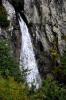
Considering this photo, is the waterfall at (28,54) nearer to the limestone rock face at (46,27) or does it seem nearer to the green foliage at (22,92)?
the limestone rock face at (46,27)

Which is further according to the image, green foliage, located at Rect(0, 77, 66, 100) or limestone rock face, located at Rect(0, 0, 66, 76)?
limestone rock face, located at Rect(0, 0, 66, 76)

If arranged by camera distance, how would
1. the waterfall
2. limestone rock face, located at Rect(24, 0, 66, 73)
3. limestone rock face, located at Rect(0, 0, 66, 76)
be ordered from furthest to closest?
limestone rock face, located at Rect(24, 0, 66, 73) < limestone rock face, located at Rect(0, 0, 66, 76) < the waterfall

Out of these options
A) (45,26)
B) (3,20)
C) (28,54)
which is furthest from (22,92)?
(45,26)

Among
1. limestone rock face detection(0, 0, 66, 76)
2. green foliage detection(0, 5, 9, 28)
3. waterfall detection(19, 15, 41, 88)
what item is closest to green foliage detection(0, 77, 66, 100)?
waterfall detection(19, 15, 41, 88)

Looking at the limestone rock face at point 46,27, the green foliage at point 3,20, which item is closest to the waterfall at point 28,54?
the limestone rock face at point 46,27

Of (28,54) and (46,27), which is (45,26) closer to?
(46,27)

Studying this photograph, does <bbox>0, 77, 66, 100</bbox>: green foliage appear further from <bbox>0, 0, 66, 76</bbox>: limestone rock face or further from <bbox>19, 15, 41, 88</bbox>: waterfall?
<bbox>0, 0, 66, 76</bbox>: limestone rock face

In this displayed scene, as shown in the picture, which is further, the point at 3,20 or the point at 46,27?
the point at 46,27

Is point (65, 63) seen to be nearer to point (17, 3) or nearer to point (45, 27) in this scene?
point (45, 27)

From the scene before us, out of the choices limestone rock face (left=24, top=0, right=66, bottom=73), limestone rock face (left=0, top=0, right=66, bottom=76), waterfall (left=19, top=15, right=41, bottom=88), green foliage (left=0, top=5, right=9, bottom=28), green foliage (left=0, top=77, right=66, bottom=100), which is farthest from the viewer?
limestone rock face (left=24, top=0, right=66, bottom=73)

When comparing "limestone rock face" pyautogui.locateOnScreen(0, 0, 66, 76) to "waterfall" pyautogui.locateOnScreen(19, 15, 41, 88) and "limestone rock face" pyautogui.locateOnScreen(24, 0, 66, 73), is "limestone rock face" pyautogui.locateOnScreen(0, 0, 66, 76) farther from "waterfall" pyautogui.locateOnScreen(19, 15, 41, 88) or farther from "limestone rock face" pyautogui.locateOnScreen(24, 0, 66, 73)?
"waterfall" pyautogui.locateOnScreen(19, 15, 41, 88)

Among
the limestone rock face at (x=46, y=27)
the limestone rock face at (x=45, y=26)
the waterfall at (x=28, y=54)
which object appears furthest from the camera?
the limestone rock face at (x=46, y=27)

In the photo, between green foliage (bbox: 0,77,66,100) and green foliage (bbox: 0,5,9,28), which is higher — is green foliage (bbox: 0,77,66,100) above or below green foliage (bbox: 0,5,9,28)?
below

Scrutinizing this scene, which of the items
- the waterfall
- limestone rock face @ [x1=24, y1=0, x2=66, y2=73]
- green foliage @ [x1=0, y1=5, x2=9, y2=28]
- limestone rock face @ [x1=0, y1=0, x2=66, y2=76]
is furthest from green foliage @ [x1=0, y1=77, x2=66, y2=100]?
limestone rock face @ [x1=24, y1=0, x2=66, y2=73]
